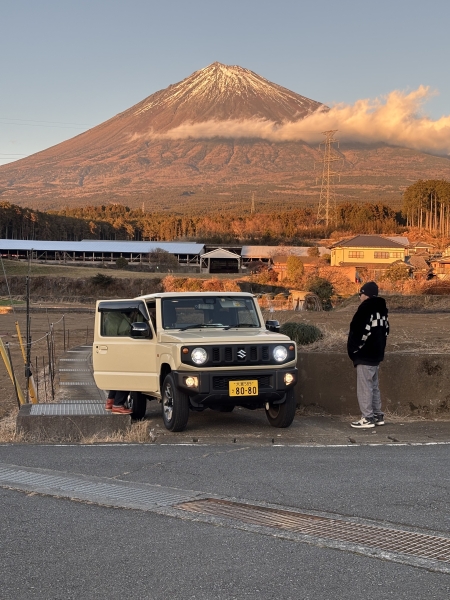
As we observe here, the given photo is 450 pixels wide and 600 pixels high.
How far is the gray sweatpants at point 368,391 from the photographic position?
11.0 metres

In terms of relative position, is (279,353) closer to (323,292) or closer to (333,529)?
(333,529)

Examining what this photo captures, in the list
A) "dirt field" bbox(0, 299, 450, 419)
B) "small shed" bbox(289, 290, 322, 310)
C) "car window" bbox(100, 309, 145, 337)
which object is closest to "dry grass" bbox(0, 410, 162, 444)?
"car window" bbox(100, 309, 145, 337)

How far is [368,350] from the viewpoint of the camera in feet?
36.0

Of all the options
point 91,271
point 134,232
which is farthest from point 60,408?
point 134,232

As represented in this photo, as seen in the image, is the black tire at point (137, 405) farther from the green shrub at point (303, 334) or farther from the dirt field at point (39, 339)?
the green shrub at point (303, 334)

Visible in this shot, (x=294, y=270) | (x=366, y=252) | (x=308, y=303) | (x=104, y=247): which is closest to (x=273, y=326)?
(x=308, y=303)

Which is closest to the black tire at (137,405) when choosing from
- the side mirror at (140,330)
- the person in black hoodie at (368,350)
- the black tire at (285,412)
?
the side mirror at (140,330)

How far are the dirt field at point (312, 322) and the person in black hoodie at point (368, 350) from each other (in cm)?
283

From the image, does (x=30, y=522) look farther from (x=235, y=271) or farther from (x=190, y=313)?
(x=235, y=271)

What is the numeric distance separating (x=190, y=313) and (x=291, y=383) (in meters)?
1.88

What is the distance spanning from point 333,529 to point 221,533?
752 mm

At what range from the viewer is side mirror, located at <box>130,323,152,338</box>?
11.4 m

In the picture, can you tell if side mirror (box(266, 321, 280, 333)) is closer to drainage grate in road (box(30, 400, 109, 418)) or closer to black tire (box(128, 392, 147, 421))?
black tire (box(128, 392, 147, 421))

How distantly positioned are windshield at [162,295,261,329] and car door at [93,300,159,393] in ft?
1.09
